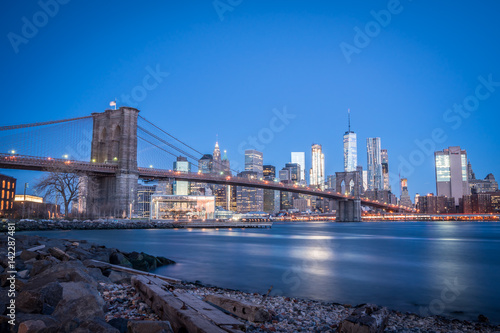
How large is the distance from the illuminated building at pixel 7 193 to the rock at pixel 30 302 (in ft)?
270

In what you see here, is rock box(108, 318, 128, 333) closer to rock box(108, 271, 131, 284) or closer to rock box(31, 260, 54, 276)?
rock box(31, 260, 54, 276)

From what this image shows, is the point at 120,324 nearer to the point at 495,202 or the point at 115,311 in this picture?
the point at 115,311

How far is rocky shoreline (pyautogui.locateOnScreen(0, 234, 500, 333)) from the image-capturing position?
4426 mm

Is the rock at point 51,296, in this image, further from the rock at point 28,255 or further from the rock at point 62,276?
the rock at point 28,255

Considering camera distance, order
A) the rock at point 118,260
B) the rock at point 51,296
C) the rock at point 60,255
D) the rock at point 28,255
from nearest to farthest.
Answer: the rock at point 51,296 → the rock at point 28,255 → the rock at point 60,255 → the rock at point 118,260

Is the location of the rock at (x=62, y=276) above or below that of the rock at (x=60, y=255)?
above

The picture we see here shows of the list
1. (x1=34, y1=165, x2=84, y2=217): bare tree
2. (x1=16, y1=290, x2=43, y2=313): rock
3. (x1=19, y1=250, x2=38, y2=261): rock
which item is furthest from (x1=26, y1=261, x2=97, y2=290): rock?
(x1=34, y1=165, x2=84, y2=217): bare tree

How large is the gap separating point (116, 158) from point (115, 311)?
56.0m

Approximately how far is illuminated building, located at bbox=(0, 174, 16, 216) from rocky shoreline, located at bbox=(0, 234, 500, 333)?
79402mm

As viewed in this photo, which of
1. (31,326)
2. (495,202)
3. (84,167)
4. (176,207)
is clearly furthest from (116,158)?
(495,202)

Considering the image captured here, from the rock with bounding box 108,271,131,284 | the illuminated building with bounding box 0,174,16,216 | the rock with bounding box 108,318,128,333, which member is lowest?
the rock with bounding box 108,271,131,284

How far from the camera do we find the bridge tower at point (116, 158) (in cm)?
5675

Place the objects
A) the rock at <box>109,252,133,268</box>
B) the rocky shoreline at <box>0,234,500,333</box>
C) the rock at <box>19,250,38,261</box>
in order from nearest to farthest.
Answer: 1. the rocky shoreline at <box>0,234,500,333</box>
2. the rock at <box>19,250,38,261</box>
3. the rock at <box>109,252,133,268</box>

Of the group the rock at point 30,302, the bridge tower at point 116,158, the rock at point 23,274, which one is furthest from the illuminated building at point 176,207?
the rock at point 30,302
